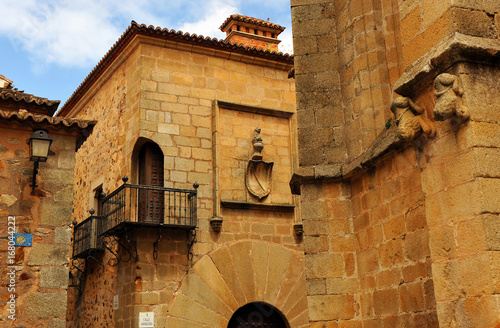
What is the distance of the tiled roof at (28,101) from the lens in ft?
29.5

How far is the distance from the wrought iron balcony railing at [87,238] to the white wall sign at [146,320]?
2.12 m

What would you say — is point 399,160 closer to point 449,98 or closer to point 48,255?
point 449,98

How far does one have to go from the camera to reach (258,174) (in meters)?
11.9

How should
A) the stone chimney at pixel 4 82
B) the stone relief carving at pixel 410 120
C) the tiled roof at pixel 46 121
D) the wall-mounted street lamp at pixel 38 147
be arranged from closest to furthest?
the stone relief carving at pixel 410 120
the wall-mounted street lamp at pixel 38 147
the tiled roof at pixel 46 121
the stone chimney at pixel 4 82

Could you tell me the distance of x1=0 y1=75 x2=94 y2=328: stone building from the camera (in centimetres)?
766

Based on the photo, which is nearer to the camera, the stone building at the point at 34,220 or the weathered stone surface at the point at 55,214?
the stone building at the point at 34,220

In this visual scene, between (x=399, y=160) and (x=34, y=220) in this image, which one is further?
(x=34, y=220)

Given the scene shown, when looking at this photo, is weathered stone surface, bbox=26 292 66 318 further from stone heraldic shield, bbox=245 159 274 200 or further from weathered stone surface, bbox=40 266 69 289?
stone heraldic shield, bbox=245 159 274 200

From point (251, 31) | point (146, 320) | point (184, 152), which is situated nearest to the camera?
point (146, 320)

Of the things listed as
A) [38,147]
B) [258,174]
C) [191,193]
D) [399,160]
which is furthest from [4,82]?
[399,160]

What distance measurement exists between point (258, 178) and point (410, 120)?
7.40 meters

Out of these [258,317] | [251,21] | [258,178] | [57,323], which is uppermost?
[251,21]

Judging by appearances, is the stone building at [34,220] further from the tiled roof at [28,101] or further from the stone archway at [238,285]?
the stone archway at [238,285]

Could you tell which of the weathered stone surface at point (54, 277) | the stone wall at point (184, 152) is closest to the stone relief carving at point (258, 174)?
the stone wall at point (184, 152)
